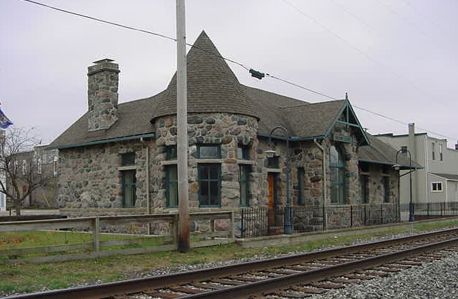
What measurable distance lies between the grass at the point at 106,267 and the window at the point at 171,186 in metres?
4.41

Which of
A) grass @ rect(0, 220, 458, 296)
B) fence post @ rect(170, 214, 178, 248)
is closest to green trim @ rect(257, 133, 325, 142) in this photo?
grass @ rect(0, 220, 458, 296)

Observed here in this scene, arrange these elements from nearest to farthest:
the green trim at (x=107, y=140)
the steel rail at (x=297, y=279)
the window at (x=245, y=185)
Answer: the steel rail at (x=297, y=279), the window at (x=245, y=185), the green trim at (x=107, y=140)

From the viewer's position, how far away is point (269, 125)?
79.5ft

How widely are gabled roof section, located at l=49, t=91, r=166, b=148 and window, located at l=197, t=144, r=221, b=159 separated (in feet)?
9.00

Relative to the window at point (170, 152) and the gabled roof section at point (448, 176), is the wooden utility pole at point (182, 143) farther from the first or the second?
the gabled roof section at point (448, 176)

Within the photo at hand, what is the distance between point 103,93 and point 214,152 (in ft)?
25.9

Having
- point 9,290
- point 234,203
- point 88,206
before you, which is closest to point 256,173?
point 234,203

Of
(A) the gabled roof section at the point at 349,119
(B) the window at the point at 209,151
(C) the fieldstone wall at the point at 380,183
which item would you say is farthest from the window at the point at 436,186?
(B) the window at the point at 209,151

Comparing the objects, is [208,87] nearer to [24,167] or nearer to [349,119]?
[349,119]

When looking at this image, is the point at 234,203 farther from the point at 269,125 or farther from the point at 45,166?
the point at 45,166

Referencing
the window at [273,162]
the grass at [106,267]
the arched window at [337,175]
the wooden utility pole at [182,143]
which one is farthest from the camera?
the arched window at [337,175]

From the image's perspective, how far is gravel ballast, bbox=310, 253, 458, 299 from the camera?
9.39 m

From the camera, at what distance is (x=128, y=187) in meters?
24.1

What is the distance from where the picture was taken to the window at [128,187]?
2373 cm
